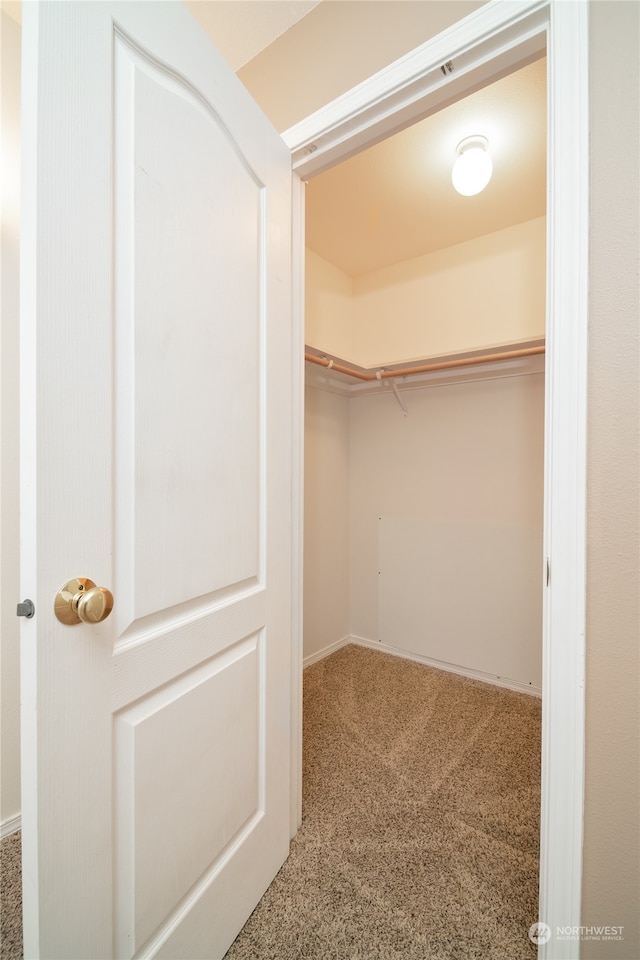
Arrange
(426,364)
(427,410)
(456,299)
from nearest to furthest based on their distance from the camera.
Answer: (426,364) < (456,299) < (427,410)

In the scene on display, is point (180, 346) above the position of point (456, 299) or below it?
below

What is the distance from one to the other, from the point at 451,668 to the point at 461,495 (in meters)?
1.06

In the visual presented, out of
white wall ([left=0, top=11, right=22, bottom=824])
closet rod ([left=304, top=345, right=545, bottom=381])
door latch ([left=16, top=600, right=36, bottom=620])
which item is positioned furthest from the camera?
closet rod ([left=304, top=345, right=545, bottom=381])

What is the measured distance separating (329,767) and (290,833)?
1.22 feet

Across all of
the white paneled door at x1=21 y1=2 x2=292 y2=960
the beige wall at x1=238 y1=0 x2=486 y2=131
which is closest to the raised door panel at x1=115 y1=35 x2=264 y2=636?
the white paneled door at x1=21 y1=2 x2=292 y2=960

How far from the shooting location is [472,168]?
60.0 inches

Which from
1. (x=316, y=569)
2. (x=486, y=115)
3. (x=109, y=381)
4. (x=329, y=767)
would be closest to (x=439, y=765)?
(x=329, y=767)

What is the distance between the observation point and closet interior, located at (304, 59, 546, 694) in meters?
1.94

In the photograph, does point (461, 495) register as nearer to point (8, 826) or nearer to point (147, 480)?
point (147, 480)

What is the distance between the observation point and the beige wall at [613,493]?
0.71 meters

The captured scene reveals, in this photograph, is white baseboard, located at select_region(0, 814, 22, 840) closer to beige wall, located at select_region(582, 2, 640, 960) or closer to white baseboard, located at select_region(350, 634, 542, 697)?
beige wall, located at select_region(582, 2, 640, 960)

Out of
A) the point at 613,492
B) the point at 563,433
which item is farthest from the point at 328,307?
the point at 613,492

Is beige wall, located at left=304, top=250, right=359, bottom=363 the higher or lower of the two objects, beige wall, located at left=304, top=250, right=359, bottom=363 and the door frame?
the higher

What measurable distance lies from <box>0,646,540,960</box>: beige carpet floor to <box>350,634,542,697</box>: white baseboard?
112 millimetres
